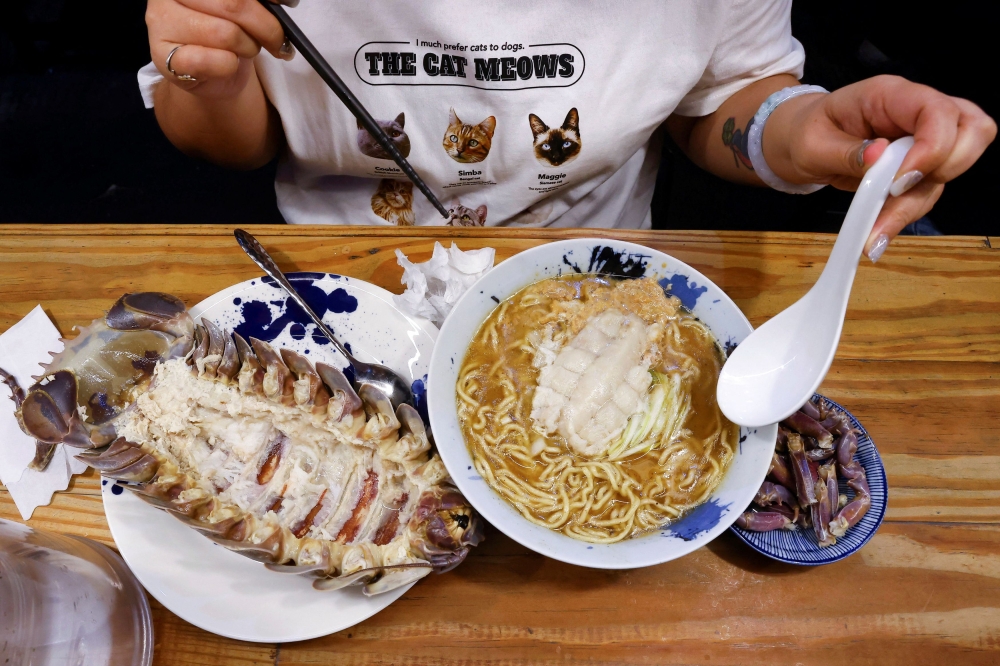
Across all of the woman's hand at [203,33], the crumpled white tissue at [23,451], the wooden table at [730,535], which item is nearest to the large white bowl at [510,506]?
the wooden table at [730,535]

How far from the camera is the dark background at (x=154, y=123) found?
3227mm

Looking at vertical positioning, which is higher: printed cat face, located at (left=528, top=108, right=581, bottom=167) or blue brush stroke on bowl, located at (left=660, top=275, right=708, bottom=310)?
printed cat face, located at (left=528, top=108, right=581, bottom=167)

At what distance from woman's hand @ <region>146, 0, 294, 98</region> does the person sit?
0.10m

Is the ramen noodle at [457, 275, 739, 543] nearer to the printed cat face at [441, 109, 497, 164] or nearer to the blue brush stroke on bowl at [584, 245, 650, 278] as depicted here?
the blue brush stroke on bowl at [584, 245, 650, 278]

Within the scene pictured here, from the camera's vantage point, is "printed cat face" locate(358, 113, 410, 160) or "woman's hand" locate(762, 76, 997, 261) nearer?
"woman's hand" locate(762, 76, 997, 261)

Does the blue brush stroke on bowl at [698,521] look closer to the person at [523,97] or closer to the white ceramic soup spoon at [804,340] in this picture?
the white ceramic soup spoon at [804,340]

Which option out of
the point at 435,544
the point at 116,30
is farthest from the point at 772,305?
the point at 116,30

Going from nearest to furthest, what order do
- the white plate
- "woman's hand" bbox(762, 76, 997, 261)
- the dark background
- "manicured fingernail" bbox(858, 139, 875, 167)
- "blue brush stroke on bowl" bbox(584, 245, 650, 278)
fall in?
"woman's hand" bbox(762, 76, 997, 261) < "manicured fingernail" bbox(858, 139, 875, 167) < the white plate < "blue brush stroke on bowl" bbox(584, 245, 650, 278) < the dark background

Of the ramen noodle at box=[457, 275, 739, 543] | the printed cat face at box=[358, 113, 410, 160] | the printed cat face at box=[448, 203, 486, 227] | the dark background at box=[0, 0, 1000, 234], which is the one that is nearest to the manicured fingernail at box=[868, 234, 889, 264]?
the ramen noodle at box=[457, 275, 739, 543]

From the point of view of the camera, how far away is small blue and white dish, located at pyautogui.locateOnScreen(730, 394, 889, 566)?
1544 millimetres

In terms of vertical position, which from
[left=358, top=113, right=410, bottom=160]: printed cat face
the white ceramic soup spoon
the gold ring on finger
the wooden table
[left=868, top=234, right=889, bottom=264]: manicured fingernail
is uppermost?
the gold ring on finger

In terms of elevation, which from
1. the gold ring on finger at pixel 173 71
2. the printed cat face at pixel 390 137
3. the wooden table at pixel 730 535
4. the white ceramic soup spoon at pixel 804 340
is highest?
the gold ring on finger at pixel 173 71

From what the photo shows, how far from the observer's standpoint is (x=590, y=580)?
1653 mm

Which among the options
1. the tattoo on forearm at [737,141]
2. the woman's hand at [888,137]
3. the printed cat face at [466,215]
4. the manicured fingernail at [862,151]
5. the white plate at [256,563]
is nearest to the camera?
the woman's hand at [888,137]
